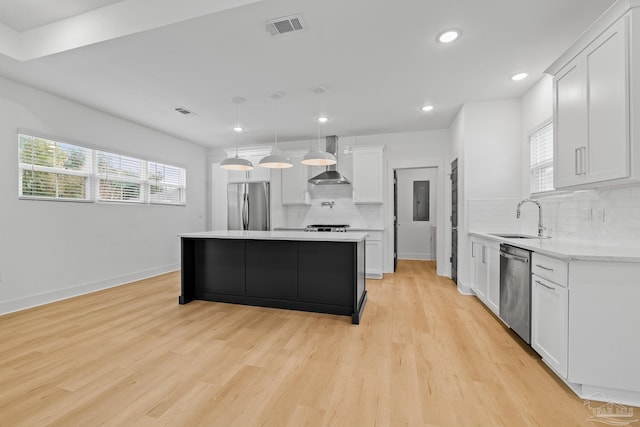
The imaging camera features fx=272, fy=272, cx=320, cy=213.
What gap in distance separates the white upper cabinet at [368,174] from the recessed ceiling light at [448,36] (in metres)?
2.70

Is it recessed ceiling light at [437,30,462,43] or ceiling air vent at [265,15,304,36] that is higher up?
recessed ceiling light at [437,30,462,43]

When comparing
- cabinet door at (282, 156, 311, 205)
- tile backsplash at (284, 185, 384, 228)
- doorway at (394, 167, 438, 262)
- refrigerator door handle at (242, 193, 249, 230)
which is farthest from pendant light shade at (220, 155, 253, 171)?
doorway at (394, 167, 438, 262)

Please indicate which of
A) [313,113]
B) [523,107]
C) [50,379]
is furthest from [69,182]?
[523,107]

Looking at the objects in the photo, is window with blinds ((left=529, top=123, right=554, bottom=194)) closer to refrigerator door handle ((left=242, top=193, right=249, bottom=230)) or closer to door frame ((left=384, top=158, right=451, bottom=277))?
door frame ((left=384, top=158, right=451, bottom=277))

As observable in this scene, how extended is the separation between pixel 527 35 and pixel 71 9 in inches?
164

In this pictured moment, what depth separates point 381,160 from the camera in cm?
522

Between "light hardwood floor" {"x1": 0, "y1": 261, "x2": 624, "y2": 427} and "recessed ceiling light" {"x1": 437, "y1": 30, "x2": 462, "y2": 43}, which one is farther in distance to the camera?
"recessed ceiling light" {"x1": 437, "y1": 30, "x2": 462, "y2": 43}

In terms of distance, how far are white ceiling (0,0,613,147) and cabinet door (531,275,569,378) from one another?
220cm

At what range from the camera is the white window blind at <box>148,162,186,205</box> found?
5231 mm

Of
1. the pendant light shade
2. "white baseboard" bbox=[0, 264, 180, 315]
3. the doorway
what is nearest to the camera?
"white baseboard" bbox=[0, 264, 180, 315]

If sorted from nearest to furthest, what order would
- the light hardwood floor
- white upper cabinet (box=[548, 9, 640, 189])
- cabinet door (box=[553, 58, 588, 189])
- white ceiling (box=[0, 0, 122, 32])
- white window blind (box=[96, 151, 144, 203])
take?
the light hardwood floor, white upper cabinet (box=[548, 9, 640, 189]), cabinet door (box=[553, 58, 588, 189]), white ceiling (box=[0, 0, 122, 32]), white window blind (box=[96, 151, 144, 203])

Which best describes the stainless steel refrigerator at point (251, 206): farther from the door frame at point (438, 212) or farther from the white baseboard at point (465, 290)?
the white baseboard at point (465, 290)

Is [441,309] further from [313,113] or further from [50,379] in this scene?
[50,379]

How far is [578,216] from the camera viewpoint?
2697mm
